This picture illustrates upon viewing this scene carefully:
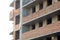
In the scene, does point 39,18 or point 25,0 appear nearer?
point 39,18

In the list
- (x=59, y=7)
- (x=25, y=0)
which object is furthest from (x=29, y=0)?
(x=59, y=7)

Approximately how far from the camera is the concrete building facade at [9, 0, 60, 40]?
3047cm

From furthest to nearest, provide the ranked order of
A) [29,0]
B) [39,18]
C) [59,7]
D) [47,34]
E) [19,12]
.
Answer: [19,12], [29,0], [39,18], [47,34], [59,7]

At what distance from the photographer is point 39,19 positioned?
115 feet

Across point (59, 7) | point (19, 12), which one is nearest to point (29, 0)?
point (19, 12)

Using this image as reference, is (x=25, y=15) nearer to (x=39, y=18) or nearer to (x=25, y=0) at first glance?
(x=25, y=0)

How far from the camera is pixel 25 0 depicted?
40.6 metres

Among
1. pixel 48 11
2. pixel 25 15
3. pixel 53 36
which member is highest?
pixel 25 15

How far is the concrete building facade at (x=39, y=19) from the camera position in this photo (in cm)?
3047

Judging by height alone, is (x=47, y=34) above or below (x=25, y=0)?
below

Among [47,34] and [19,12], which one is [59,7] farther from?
[19,12]

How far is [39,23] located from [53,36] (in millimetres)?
4930

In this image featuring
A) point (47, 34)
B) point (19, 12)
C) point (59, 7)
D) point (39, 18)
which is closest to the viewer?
point (59, 7)

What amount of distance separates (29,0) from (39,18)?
17.1 ft
